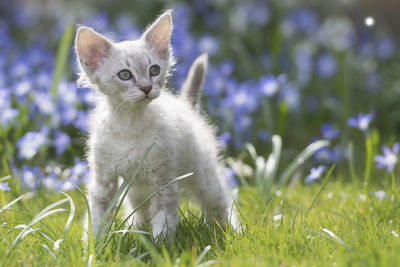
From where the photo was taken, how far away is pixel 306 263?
2221 millimetres

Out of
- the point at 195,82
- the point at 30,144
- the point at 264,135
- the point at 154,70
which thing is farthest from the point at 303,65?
the point at 154,70

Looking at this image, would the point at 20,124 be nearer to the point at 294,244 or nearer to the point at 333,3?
the point at 294,244

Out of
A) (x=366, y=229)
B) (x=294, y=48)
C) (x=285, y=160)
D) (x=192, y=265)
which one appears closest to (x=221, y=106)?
(x=285, y=160)

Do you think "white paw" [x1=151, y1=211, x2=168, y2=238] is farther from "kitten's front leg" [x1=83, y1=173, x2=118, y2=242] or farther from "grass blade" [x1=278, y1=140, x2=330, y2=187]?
"grass blade" [x1=278, y1=140, x2=330, y2=187]

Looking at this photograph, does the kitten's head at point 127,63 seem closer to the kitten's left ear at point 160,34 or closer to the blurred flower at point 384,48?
the kitten's left ear at point 160,34

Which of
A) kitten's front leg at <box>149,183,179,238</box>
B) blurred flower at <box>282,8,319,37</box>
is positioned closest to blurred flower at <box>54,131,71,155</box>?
kitten's front leg at <box>149,183,179,238</box>

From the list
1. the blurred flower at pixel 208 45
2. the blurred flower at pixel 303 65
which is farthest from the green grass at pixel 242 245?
the blurred flower at pixel 208 45

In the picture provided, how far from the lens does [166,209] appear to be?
2.71 meters

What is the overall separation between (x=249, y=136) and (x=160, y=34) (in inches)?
89.8

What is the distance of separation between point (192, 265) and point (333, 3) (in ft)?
19.9

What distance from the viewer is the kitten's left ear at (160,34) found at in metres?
2.79

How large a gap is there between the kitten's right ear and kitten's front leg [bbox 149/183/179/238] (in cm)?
73

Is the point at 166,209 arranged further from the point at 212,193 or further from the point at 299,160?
the point at 299,160

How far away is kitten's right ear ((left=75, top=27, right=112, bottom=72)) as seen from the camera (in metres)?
2.64
